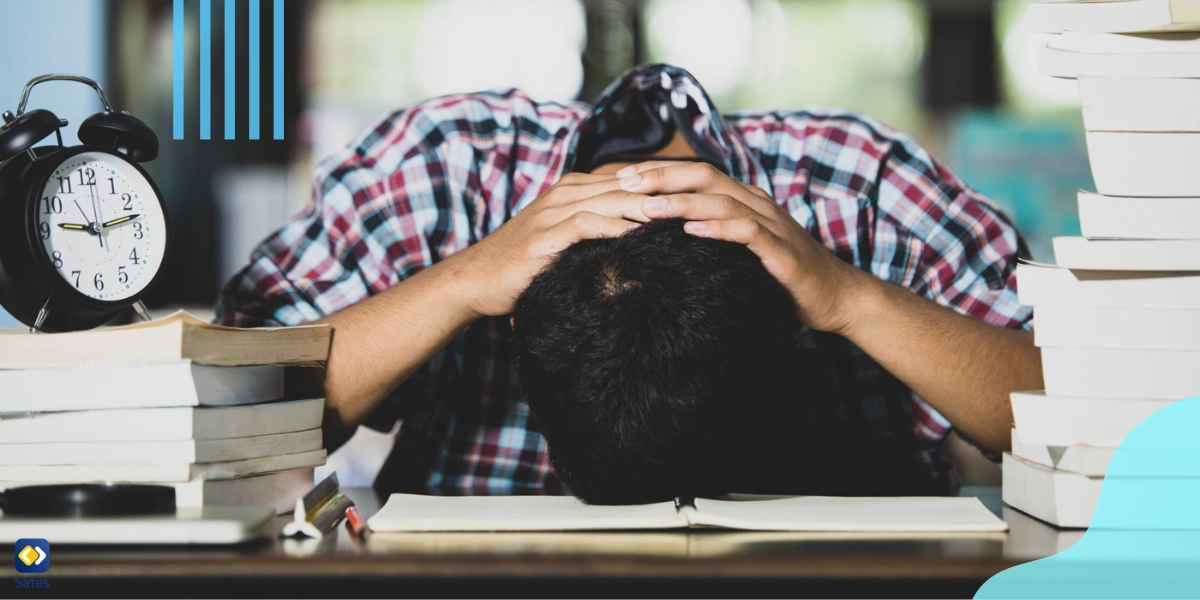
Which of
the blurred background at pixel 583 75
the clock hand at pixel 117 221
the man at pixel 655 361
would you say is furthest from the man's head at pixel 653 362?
the blurred background at pixel 583 75

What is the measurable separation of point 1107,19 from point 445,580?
0.65m

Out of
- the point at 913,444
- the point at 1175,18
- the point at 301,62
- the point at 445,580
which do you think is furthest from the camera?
the point at 301,62

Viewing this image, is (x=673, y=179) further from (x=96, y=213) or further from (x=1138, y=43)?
(x=96, y=213)

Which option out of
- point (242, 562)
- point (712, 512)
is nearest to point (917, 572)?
point (712, 512)

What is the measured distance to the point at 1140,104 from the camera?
28.8 inches

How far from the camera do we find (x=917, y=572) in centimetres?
59

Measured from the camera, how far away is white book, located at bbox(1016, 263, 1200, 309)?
2.36 feet

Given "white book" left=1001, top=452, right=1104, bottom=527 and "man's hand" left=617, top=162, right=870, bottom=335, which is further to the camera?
"man's hand" left=617, top=162, right=870, bottom=335

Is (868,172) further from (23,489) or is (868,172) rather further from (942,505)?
(23,489)

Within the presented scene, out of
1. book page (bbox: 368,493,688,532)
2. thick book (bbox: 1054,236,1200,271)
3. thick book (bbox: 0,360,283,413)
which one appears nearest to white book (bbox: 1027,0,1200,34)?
thick book (bbox: 1054,236,1200,271)

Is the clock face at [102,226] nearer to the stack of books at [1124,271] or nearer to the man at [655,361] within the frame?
the man at [655,361]

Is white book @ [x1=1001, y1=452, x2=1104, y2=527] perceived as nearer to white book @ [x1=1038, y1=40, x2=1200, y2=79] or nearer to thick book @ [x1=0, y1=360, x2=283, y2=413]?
white book @ [x1=1038, y1=40, x2=1200, y2=79]

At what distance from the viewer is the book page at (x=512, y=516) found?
68 centimetres

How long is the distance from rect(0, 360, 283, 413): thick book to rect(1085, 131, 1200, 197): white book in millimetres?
700
